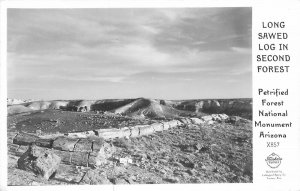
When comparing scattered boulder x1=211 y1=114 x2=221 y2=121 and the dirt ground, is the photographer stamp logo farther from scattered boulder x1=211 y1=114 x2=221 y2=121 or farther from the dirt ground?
scattered boulder x1=211 y1=114 x2=221 y2=121

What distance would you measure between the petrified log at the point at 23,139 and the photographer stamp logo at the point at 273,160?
4.23 m

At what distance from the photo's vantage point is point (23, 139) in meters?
6.09

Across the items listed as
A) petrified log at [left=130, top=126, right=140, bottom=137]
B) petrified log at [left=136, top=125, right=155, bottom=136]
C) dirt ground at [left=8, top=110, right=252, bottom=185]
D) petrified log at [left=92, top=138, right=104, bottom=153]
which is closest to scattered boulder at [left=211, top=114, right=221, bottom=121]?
dirt ground at [left=8, top=110, right=252, bottom=185]

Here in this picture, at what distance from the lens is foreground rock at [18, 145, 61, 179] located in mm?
5504

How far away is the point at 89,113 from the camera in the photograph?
771cm

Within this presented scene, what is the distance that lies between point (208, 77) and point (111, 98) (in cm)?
198

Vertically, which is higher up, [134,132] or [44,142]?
[134,132]

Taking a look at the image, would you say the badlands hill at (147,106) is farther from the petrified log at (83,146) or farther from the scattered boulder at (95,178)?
the scattered boulder at (95,178)

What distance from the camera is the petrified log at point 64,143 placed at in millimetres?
5844

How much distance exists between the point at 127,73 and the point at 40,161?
2192 millimetres

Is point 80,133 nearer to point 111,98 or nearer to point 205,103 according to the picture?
point 111,98

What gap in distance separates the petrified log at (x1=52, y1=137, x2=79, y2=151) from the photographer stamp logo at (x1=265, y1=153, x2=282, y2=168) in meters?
3.45

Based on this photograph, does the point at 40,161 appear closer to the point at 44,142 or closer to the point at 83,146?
the point at 44,142
